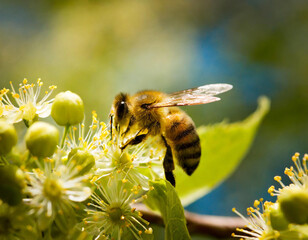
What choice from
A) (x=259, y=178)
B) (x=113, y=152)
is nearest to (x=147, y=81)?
(x=259, y=178)

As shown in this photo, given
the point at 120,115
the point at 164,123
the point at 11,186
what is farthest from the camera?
the point at 164,123

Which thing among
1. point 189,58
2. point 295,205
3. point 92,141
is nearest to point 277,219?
point 295,205

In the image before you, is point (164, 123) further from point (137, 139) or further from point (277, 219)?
point (277, 219)

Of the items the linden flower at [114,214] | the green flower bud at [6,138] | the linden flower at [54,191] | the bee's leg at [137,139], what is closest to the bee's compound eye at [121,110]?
the bee's leg at [137,139]

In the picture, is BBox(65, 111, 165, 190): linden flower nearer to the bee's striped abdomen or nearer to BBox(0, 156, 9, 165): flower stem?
the bee's striped abdomen

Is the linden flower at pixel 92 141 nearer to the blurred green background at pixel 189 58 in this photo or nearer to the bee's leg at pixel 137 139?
the bee's leg at pixel 137 139

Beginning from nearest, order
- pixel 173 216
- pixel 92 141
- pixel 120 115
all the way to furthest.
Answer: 1. pixel 173 216
2. pixel 92 141
3. pixel 120 115

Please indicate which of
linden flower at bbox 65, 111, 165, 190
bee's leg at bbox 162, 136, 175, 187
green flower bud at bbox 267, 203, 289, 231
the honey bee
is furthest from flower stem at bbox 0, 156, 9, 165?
green flower bud at bbox 267, 203, 289, 231
